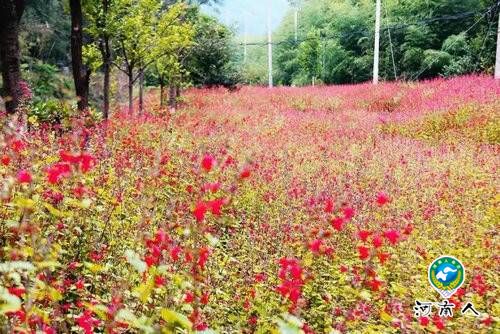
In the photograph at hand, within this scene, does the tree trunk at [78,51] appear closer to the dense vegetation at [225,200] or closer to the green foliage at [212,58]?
the dense vegetation at [225,200]

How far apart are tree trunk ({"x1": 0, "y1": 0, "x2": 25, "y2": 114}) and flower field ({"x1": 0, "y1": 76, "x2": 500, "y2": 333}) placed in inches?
37.7

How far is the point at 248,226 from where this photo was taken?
5.12 meters

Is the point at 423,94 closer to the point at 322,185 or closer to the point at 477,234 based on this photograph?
the point at 322,185

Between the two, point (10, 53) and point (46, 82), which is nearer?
point (10, 53)

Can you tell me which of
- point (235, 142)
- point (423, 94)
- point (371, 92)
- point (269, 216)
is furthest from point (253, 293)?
point (371, 92)

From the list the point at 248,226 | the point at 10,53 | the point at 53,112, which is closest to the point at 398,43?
the point at 53,112

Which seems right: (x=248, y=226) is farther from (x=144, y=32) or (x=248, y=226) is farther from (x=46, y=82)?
(x=46, y=82)

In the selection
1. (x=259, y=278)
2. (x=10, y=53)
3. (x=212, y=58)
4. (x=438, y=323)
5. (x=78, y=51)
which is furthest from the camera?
(x=212, y=58)

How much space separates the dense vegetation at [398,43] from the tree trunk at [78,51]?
17.1 metres

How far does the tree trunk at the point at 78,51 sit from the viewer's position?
8461mm

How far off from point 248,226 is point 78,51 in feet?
17.8

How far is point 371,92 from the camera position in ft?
64.8

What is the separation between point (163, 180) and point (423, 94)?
44.6 ft

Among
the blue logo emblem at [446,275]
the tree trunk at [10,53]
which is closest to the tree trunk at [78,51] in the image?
the tree trunk at [10,53]
